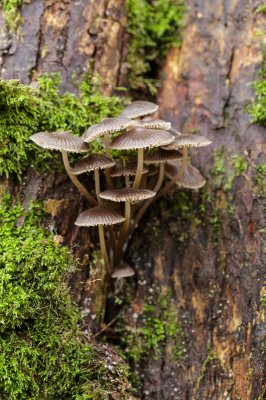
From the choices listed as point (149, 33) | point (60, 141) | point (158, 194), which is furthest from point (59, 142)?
point (149, 33)

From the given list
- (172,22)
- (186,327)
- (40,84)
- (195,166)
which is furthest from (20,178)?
(172,22)

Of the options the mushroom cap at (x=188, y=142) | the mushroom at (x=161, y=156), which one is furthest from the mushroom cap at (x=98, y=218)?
the mushroom cap at (x=188, y=142)

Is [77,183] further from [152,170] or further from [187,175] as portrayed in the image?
[187,175]

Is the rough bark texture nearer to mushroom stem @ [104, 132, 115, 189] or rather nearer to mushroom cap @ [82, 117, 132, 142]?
mushroom stem @ [104, 132, 115, 189]

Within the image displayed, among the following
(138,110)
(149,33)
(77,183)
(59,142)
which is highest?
(149,33)

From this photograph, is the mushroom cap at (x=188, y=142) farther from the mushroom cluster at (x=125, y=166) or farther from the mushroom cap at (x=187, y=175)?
the mushroom cap at (x=187, y=175)

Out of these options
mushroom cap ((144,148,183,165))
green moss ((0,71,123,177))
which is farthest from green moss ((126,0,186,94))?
mushroom cap ((144,148,183,165))
